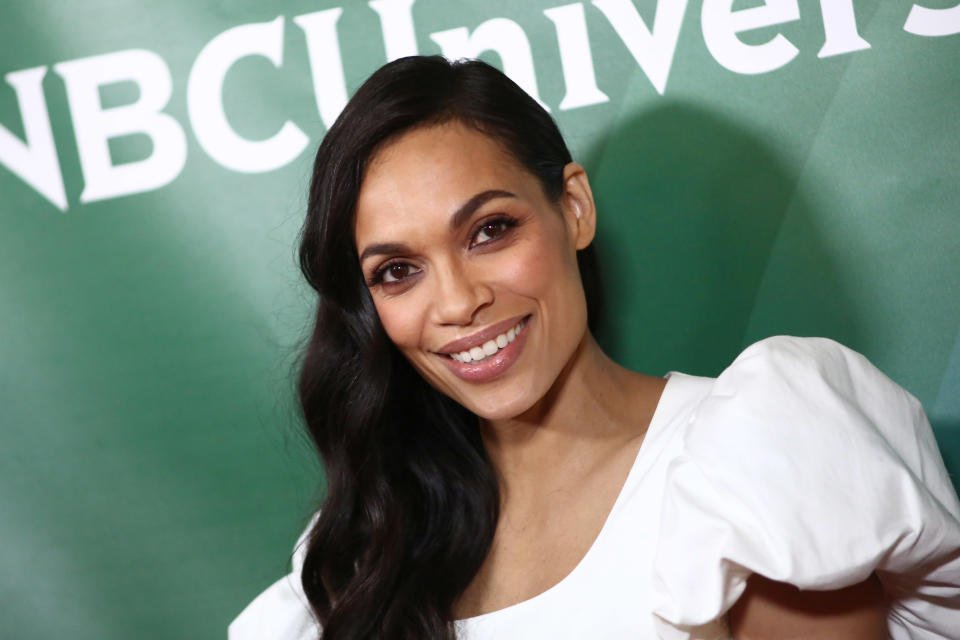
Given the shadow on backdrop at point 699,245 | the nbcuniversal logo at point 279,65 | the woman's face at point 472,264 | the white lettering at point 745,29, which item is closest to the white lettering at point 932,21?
the nbcuniversal logo at point 279,65

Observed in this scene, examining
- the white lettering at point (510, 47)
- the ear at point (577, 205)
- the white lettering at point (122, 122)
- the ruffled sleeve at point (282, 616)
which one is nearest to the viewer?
the ear at point (577, 205)

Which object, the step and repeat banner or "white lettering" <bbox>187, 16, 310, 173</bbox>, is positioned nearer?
the step and repeat banner

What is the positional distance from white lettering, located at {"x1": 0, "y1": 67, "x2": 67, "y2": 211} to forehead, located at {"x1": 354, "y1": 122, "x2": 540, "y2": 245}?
3.20ft

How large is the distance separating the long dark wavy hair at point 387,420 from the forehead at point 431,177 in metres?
0.02

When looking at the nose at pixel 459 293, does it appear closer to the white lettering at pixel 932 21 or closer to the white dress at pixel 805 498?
the white dress at pixel 805 498

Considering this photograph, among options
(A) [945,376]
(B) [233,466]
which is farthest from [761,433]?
(B) [233,466]

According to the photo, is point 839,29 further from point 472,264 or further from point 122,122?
point 122,122

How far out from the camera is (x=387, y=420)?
1.80 m

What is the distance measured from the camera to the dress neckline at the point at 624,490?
149cm

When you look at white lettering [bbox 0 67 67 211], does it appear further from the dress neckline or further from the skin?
the dress neckline

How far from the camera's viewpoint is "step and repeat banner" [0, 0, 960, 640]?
189 centimetres

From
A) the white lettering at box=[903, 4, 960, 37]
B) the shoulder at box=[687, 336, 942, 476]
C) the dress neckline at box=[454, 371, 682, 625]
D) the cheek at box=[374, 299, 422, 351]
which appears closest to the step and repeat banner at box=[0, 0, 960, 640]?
the white lettering at box=[903, 4, 960, 37]

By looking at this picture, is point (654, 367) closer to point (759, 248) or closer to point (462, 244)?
point (759, 248)

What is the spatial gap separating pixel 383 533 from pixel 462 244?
57 cm
